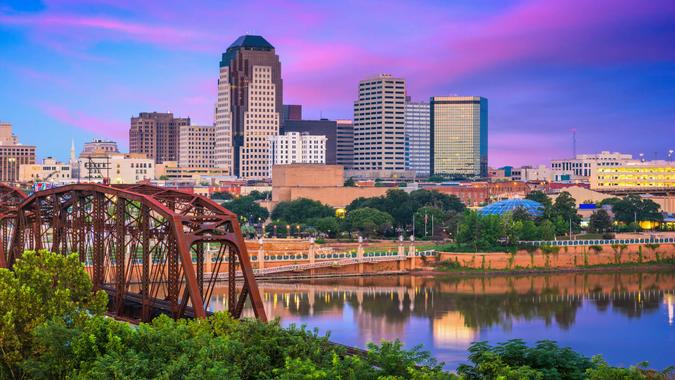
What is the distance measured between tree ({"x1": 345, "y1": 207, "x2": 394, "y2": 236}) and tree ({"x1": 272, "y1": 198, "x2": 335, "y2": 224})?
10886 mm

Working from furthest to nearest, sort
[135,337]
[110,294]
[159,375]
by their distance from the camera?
[110,294], [135,337], [159,375]

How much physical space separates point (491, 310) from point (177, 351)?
166 ft

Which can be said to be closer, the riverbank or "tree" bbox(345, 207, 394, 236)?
the riverbank

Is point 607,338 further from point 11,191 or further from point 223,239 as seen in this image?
point 11,191

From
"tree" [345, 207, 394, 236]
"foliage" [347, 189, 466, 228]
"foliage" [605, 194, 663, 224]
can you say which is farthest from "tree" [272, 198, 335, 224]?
"foliage" [605, 194, 663, 224]

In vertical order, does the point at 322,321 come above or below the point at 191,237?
below

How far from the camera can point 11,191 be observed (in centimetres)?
7912

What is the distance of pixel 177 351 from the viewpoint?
3825 cm

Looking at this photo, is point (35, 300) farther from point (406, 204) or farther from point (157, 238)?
point (406, 204)

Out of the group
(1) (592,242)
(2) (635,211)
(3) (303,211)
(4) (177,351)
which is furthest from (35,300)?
(2) (635,211)

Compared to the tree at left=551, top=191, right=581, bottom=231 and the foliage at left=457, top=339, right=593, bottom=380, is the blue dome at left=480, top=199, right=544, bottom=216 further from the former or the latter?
the foliage at left=457, top=339, right=593, bottom=380

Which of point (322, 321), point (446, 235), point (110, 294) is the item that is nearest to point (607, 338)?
point (322, 321)

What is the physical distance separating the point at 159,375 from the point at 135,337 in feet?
15.6

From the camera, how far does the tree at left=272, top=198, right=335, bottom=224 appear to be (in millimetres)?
154625
